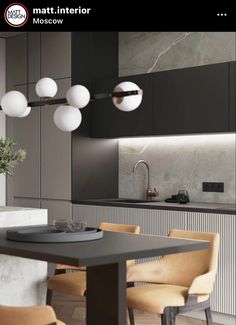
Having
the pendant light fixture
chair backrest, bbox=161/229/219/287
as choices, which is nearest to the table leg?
chair backrest, bbox=161/229/219/287

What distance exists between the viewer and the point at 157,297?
3.57 metres

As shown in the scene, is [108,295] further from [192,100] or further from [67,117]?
[192,100]

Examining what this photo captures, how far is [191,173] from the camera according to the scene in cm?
574

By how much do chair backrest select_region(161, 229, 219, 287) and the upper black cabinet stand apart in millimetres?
1404

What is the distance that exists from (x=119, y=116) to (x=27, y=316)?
3.67 metres

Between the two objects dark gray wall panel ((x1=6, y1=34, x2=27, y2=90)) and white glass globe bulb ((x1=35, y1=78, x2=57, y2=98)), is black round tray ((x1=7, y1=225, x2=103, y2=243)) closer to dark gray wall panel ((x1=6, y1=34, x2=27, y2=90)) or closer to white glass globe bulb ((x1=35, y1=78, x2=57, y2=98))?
white glass globe bulb ((x1=35, y1=78, x2=57, y2=98))

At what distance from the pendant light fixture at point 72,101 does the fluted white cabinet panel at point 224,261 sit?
1.57m

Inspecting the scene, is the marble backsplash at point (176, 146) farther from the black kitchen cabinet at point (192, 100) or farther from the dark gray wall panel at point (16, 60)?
the dark gray wall panel at point (16, 60)

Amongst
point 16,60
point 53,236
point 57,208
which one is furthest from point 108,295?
point 16,60

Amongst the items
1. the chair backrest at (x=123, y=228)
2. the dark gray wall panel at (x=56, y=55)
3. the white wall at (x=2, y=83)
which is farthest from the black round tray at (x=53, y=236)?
the white wall at (x=2, y=83)
